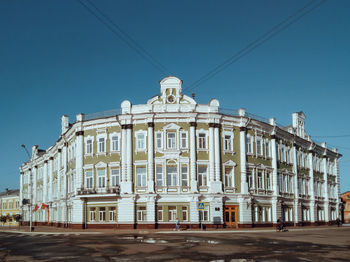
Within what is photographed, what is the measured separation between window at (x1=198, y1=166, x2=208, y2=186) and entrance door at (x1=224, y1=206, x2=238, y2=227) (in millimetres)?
3597

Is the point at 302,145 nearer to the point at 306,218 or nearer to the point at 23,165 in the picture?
the point at 306,218

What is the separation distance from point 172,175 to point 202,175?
3270 millimetres

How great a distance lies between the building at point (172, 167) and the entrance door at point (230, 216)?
4.2 inches

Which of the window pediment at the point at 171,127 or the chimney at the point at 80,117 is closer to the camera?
the window pediment at the point at 171,127

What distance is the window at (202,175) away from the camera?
46656 millimetres

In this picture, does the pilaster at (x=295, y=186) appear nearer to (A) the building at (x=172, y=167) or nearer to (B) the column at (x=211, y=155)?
(A) the building at (x=172, y=167)

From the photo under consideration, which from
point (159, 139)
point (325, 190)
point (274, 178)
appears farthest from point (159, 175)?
point (325, 190)

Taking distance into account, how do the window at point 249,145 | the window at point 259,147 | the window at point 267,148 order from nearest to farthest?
the window at point 249,145 < the window at point 259,147 < the window at point 267,148

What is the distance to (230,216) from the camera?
46812mm

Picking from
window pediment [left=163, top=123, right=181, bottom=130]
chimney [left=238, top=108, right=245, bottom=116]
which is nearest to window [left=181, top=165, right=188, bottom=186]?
window pediment [left=163, top=123, right=181, bottom=130]

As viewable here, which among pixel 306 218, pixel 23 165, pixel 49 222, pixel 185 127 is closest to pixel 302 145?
pixel 306 218

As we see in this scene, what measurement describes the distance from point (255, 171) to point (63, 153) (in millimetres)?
26009

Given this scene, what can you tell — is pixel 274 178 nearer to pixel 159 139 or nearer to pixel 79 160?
pixel 159 139

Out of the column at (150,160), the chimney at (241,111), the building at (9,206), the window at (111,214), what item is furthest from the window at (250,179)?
the building at (9,206)
